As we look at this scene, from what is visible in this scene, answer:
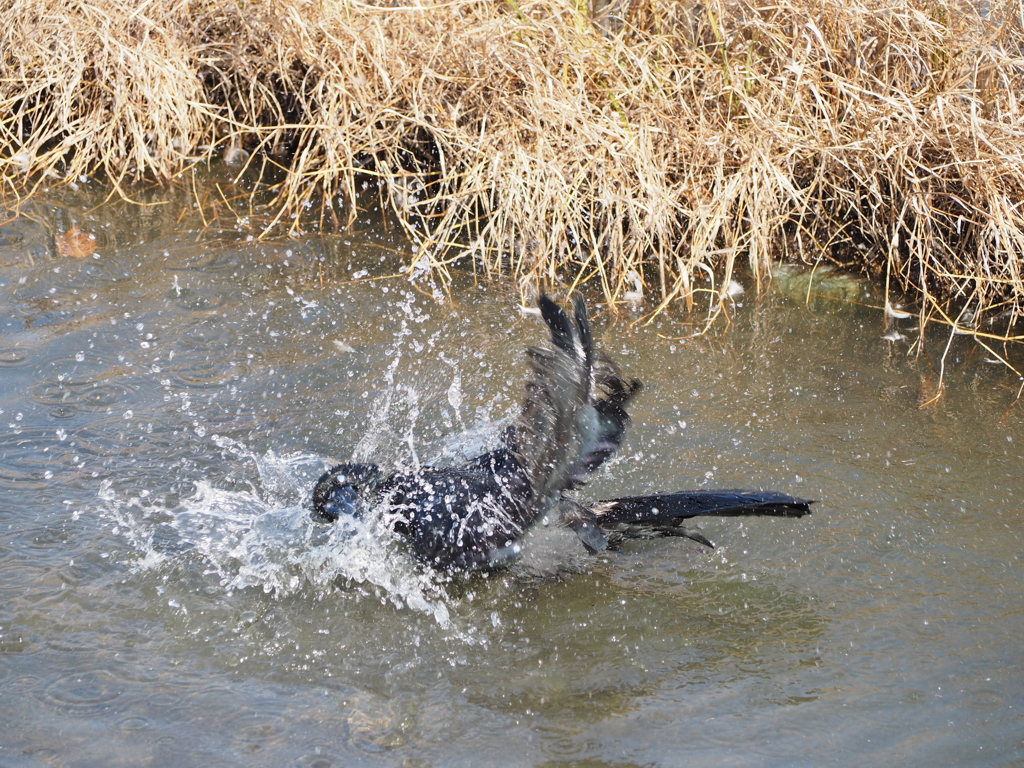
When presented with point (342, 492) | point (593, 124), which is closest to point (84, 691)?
point (342, 492)

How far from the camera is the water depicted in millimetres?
2715

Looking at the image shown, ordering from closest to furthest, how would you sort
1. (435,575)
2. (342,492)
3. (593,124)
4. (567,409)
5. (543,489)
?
1. (567,409)
2. (543,489)
3. (435,575)
4. (342,492)
5. (593,124)

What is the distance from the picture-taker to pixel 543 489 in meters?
3.01

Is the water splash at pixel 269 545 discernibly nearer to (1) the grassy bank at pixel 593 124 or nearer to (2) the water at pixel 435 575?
(2) the water at pixel 435 575

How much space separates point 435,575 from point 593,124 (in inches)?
111

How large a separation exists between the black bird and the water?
0.54 feet

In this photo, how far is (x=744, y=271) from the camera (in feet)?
17.6

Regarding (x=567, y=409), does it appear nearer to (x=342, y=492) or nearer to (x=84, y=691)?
(x=342, y=492)

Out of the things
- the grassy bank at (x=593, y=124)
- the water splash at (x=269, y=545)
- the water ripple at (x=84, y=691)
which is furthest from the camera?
the grassy bank at (x=593, y=124)

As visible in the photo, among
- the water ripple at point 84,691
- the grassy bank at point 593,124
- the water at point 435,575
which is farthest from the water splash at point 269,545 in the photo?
the grassy bank at point 593,124

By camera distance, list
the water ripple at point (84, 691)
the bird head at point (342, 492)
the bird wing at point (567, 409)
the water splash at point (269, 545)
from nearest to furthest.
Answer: the water ripple at point (84, 691)
the bird wing at point (567, 409)
the water splash at point (269, 545)
the bird head at point (342, 492)

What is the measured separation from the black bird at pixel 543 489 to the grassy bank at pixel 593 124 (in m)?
1.89

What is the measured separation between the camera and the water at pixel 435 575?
2715mm

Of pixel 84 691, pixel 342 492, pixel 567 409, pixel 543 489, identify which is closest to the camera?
pixel 84 691
